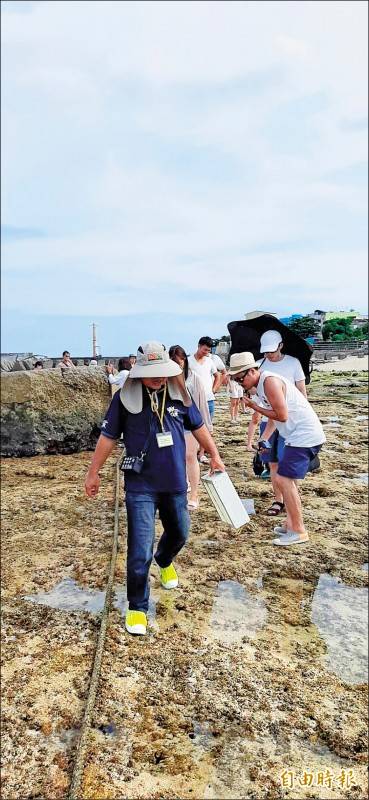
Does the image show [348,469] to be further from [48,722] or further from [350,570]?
[350,570]

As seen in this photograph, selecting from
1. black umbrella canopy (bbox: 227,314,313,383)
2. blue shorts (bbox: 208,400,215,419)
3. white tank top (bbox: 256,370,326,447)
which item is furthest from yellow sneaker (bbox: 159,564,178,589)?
black umbrella canopy (bbox: 227,314,313,383)

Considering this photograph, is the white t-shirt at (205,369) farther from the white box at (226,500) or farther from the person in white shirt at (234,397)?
the white box at (226,500)

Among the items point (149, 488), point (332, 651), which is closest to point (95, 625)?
point (332, 651)

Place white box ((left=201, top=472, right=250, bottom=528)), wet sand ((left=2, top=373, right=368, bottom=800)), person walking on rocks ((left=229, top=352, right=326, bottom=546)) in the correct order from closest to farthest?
1. white box ((left=201, top=472, right=250, bottom=528))
2. person walking on rocks ((left=229, top=352, right=326, bottom=546))
3. wet sand ((left=2, top=373, right=368, bottom=800))

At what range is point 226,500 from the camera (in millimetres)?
2121

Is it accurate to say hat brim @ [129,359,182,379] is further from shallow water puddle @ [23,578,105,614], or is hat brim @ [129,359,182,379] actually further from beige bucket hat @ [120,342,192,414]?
shallow water puddle @ [23,578,105,614]

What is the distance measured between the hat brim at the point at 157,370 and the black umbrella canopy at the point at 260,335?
241mm

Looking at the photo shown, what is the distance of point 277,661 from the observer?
11.8 m

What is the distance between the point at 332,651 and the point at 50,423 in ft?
30.4

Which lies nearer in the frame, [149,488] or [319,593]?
[149,488]

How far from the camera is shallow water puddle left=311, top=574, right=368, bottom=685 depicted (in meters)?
12.1

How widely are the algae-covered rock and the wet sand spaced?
188cm

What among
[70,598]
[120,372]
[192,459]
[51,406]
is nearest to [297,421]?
[120,372]

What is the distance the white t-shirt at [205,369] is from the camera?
258cm
